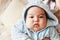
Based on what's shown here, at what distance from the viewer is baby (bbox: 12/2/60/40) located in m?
1.11

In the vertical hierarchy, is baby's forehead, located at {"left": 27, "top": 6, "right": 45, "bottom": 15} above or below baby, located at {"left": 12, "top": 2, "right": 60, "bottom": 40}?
above

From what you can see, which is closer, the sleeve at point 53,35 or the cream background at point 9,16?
the sleeve at point 53,35

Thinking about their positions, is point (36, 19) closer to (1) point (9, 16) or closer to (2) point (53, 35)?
(2) point (53, 35)

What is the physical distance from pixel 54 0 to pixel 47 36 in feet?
1.10

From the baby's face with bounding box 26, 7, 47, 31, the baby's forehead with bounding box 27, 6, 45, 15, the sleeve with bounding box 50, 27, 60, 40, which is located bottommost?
the sleeve with bounding box 50, 27, 60, 40

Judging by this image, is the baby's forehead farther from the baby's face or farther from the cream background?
the cream background

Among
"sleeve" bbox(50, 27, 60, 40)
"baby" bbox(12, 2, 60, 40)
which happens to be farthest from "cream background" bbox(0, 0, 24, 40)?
"sleeve" bbox(50, 27, 60, 40)

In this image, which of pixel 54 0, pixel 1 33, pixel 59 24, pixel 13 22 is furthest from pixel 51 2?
pixel 1 33

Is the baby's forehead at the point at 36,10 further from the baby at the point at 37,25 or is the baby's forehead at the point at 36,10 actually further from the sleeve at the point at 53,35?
the sleeve at the point at 53,35

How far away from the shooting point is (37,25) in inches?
43.5

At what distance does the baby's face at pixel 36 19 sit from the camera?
1105 mm

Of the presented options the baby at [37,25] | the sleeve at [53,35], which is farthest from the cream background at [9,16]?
the sleeve at [53,35]

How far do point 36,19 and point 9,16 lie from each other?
0.94 ft

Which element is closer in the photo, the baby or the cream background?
the baby
